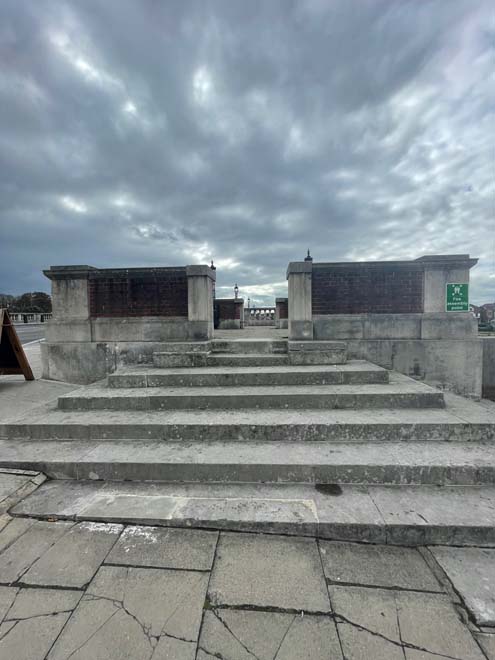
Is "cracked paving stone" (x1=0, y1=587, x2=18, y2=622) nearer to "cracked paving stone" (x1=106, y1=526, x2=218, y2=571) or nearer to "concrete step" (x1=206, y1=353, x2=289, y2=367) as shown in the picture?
"cracked paving stone" (x1=106, y1=526, x2=218, y2=571)

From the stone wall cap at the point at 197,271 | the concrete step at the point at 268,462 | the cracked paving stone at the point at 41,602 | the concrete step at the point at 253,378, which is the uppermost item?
the stone wall cap at the point at 197,271

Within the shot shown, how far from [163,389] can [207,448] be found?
1.54 meters

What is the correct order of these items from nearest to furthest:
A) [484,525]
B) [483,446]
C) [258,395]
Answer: [484,525], [483,446], [258,395]

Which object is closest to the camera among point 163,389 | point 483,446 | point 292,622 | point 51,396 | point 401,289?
point 292,622

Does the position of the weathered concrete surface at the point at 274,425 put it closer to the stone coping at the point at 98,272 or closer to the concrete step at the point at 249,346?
the concrete step at the point at 249,346

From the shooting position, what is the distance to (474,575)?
1782mm

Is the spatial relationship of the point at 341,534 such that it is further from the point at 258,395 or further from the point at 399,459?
the point at 258,395

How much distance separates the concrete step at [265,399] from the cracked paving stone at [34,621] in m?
2.23

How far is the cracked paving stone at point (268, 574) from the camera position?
1600 millimetres

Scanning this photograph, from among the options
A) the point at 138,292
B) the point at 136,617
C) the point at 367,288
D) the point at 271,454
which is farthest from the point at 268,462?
the point at 138,292

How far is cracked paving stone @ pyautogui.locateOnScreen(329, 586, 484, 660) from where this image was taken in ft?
4.46

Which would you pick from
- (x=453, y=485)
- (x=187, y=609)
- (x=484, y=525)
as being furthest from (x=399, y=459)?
(x=187, y=609)

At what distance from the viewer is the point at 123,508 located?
2.31m

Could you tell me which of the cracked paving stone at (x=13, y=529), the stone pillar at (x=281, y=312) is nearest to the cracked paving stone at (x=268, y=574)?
the cracked paving stone at (x=13, y=529)
